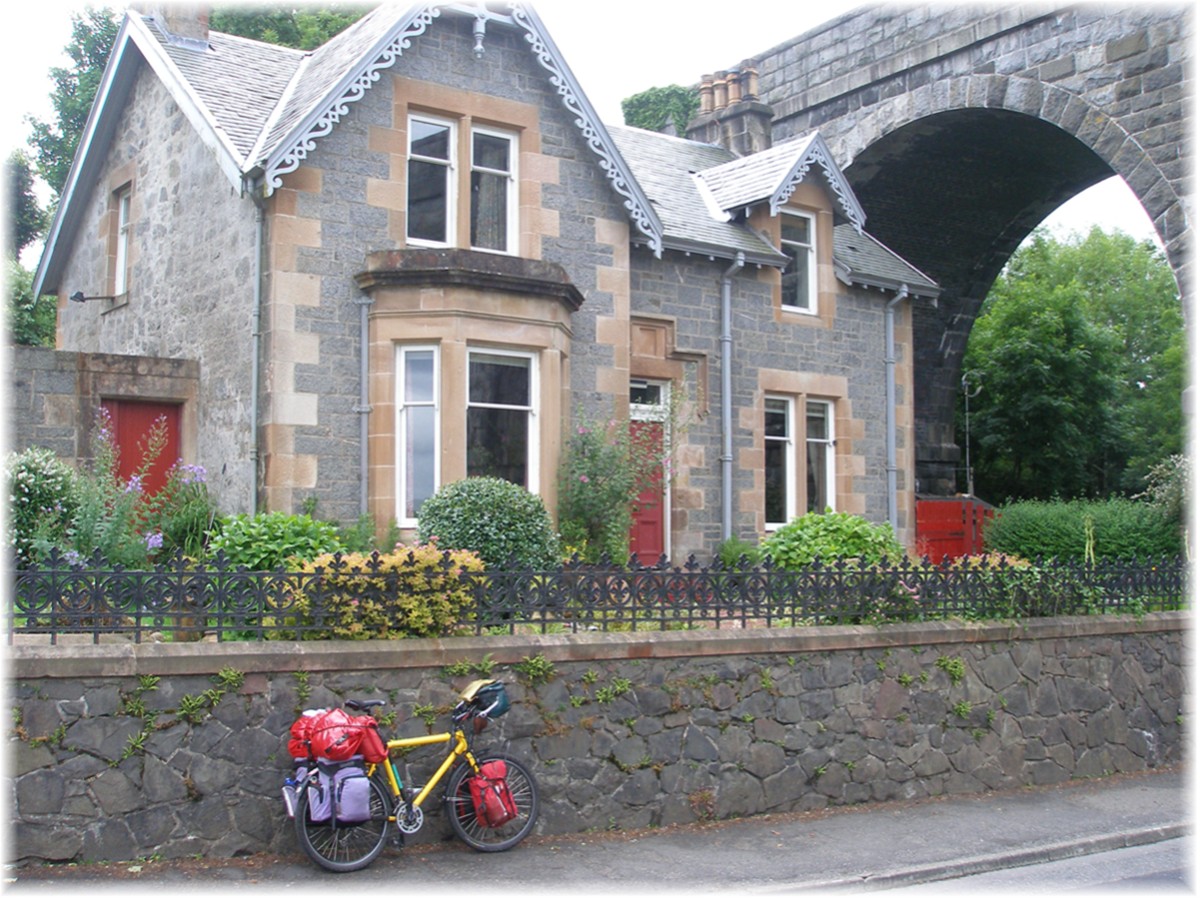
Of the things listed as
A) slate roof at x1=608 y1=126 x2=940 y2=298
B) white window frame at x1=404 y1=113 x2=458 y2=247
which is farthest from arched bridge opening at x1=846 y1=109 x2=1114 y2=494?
white window frame at x1=404 y1=113 x2=458 y2=247

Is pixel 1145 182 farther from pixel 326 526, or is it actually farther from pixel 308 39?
pixel 308 39

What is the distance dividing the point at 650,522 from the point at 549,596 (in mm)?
8409

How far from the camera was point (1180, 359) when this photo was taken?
1539 inches

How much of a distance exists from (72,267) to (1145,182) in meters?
16.7

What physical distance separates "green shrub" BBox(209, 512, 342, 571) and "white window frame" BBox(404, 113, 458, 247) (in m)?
4.15

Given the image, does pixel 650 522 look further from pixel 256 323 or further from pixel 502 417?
pixel 256 323

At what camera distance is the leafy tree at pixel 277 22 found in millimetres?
32375

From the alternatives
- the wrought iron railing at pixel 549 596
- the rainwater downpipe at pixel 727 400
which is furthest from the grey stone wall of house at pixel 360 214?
the wrought iron railing at pixel 549 596

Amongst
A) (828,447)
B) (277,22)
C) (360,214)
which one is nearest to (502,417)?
(360,214)

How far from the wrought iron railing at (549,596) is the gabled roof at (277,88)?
579cm

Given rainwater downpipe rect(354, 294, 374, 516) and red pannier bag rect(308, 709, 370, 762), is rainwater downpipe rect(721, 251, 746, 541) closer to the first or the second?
rainwater downpipe rect(354, 294, 374, 516)

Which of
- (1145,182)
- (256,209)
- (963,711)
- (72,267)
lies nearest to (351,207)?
(256,209)

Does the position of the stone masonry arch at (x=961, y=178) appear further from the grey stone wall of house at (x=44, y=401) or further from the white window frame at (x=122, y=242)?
the grey stone wall of house at (x=44, y=401)

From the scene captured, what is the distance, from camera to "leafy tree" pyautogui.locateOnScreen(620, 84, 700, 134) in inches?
1634
